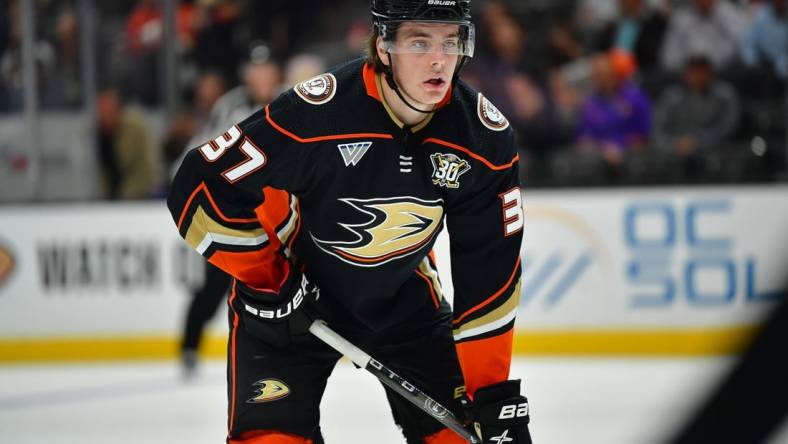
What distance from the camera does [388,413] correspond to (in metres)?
3.96

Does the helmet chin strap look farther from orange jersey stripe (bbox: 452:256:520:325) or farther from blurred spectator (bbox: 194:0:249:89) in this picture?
blurred spectator (bbox: 194:0:249:89)

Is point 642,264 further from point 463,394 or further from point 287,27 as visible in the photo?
point 463,394

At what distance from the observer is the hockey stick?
6.52ft

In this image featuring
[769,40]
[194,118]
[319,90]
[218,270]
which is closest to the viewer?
[319,90]

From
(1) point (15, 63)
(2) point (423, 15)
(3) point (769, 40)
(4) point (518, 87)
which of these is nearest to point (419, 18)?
(2) point (423, 15)

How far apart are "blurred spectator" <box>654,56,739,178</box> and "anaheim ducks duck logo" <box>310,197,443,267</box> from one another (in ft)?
11.2

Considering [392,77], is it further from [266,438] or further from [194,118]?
[194,118]

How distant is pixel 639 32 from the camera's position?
5.41m

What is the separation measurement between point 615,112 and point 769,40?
2.79ft

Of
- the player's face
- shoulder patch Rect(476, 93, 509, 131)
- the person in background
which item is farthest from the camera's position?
the person in background

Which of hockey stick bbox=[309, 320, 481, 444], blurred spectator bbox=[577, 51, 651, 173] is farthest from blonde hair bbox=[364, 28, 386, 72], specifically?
blurred spectator bbox=[577, 51, 651, 173]

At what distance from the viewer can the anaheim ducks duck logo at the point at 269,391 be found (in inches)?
76.7

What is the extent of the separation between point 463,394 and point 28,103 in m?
3.93

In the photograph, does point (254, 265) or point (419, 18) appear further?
point (254, 265)
